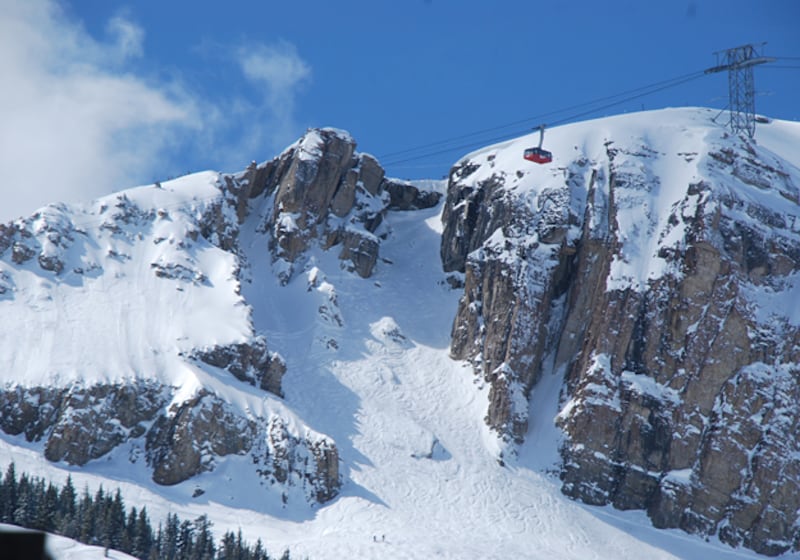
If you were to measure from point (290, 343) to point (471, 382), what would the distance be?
61.1 ft

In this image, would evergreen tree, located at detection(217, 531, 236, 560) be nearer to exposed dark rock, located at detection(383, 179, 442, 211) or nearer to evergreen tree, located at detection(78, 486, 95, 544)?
evergreen tree, located at detection(78, 486, 95, 544)

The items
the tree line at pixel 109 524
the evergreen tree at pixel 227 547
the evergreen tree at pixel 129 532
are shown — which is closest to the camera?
the tree line at pixel 109 524

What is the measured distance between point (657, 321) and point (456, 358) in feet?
67.3

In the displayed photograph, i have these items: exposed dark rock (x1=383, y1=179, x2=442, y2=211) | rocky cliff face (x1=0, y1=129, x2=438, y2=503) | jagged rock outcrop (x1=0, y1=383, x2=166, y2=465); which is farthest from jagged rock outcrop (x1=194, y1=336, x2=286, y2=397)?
exposed dark rock (x1=383, y1=179, x2=442, y2=211)

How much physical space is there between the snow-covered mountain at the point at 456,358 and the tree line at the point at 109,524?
539cm

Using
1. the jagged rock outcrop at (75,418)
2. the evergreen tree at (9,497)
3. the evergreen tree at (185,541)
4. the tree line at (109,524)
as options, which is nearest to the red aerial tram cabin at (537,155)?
the tree line at (109,524)

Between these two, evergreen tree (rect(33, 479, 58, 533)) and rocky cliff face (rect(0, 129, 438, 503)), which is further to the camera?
rocky cliff face (rect(0, 129, 438, 503))

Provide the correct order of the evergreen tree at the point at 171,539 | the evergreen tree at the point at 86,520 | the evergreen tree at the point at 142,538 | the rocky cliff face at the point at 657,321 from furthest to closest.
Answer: the rocky cliff face at the point at 657,321 → the evergreen tree at the point at 171,539 → the evergreen tree at the point at 142,538 → the evergreen tree at the point at 86,520

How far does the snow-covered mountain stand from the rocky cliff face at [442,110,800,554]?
0.23m

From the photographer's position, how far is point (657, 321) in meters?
89.0

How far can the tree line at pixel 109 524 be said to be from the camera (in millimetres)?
58094

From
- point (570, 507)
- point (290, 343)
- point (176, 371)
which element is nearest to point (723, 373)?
point (570, 507)

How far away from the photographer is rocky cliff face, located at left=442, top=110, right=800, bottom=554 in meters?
82.6

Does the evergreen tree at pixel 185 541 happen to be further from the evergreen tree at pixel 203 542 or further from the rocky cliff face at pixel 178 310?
the rocky cliff face at pixel 178 310
